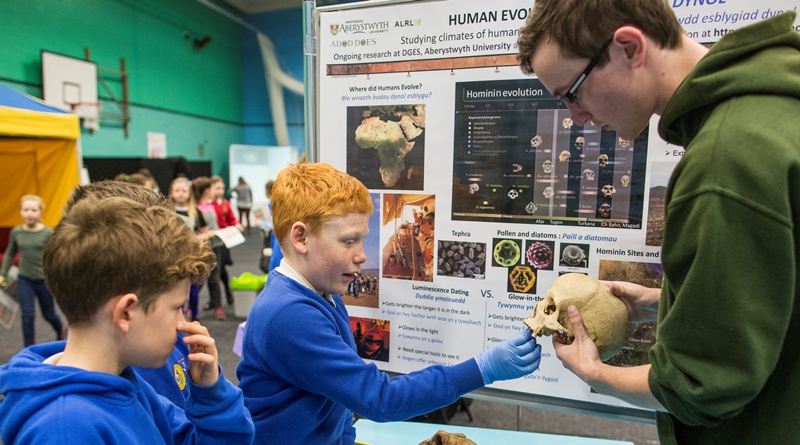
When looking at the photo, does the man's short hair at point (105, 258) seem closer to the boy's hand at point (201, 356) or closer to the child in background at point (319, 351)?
the boy's hand at point (201, 356)

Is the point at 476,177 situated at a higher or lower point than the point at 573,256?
higher

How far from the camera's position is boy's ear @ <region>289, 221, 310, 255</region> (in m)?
1.48

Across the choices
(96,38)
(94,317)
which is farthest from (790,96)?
(96,38)

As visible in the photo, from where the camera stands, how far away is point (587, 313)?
1.29 m

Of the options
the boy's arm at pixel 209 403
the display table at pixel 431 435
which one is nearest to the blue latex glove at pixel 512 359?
the boy's arm at pixel 209 403

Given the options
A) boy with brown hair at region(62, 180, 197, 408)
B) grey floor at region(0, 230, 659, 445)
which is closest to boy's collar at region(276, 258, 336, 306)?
boy with brown hair at region(62, 180, 197, 408)

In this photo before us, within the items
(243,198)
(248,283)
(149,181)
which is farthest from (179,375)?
(243,198)

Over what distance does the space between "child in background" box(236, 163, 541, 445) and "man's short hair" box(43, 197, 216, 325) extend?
1.52ft

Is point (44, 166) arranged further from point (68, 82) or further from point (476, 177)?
point (476, 177)

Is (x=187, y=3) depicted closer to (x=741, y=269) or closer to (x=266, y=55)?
(x=266, y=55)

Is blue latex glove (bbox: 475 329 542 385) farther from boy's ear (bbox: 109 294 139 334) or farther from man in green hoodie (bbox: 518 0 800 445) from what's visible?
boy's ear (bbox: 109 294 139 334)

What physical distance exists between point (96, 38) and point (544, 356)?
39.2 feet

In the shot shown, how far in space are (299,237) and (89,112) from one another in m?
10.9

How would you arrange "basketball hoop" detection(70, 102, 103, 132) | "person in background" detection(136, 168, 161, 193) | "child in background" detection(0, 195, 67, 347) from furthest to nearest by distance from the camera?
"basketball hoop" detection(70, 102, 103, 132), "person in background" detection(136, 168, 161, 193), "child in background" detection(0, 195, 67, 347)
